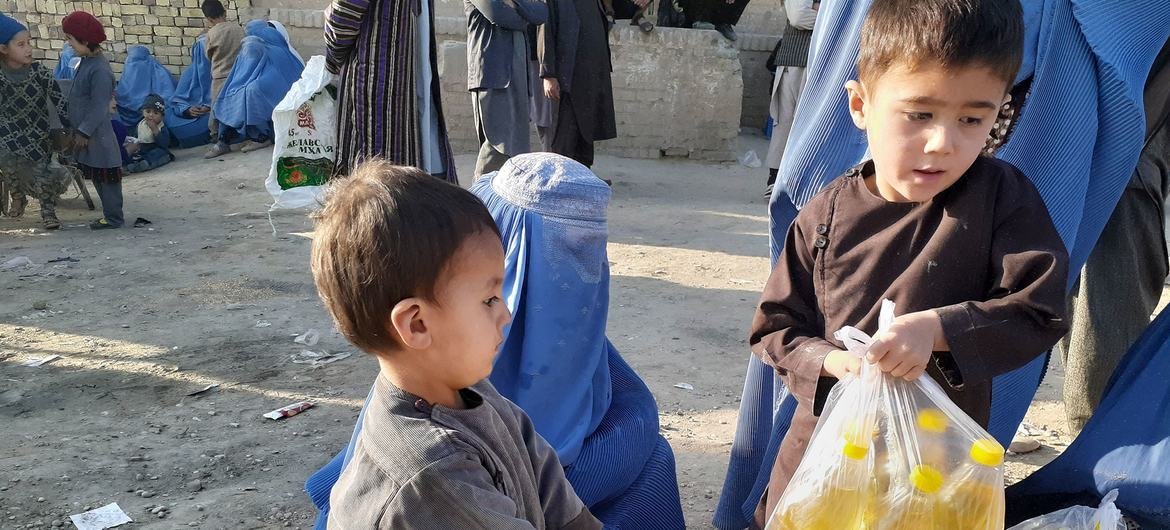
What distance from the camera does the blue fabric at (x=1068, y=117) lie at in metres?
2.17

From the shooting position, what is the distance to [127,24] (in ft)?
36.3

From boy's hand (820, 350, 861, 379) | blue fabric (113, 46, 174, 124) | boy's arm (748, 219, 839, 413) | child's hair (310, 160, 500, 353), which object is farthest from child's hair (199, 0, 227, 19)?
boy's hand (820, 350, 861, 379)

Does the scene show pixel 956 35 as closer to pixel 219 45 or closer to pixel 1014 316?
pixel 1014 316

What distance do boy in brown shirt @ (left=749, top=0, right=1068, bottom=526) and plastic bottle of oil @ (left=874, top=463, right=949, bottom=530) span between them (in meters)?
0.17

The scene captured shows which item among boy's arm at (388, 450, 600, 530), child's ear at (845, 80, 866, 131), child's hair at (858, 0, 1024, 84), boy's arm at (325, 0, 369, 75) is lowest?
boy's arm at (388, 450, 600, 530)

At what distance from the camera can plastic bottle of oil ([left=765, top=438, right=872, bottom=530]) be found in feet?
5.59

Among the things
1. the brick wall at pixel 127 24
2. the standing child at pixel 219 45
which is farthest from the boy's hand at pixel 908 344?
the brick wall at pixel 127 24

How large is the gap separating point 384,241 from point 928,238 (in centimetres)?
100

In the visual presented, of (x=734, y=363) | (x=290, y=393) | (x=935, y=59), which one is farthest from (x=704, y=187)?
(x=935, y=59)

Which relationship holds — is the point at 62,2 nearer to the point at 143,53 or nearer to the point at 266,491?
the point at 143,53

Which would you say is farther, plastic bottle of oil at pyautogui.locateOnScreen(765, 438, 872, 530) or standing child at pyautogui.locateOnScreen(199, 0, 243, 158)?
standing child at pyautogui.locateOnScreen(199, 0, 243, 158)

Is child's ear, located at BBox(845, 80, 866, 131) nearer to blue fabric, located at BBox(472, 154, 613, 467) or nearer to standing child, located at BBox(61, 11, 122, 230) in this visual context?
blue fabric, located at BBox(472, 154, 613, 467)

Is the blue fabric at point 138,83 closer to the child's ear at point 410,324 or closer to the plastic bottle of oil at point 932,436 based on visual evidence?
the child's ear at point 410,324

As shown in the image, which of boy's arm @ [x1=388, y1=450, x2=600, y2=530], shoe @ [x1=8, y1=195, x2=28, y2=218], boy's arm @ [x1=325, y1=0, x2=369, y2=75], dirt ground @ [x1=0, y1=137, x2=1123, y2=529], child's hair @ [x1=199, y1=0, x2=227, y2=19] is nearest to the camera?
boy's arm @ [x1=388, y1=450, x2=600, y2=530]
